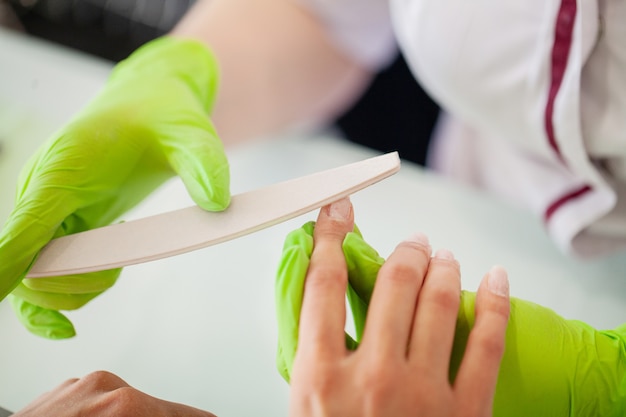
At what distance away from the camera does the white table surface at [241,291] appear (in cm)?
51

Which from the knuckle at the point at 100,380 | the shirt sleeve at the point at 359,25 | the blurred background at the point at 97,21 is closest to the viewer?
the knuckle at the point at 100,380

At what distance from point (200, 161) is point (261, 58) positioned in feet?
0.99

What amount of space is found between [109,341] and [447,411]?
0.32 m

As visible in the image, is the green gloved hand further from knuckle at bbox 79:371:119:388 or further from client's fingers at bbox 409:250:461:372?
client's fingers at bbox 409:250:461:372

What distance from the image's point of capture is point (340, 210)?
419 millimetres

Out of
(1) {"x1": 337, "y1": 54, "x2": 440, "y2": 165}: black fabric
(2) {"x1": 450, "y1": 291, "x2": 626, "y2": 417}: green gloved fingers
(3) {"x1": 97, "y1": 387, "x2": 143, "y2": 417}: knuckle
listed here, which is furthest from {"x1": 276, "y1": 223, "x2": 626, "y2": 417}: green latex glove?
(1) {"x1": 337, "y1": 54, "x2": 440, "y2": 165}: black fabric

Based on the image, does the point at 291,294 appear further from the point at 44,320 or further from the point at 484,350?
the point at 44,320

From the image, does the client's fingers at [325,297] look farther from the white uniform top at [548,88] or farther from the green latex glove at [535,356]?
the white uniform top at [548,88]

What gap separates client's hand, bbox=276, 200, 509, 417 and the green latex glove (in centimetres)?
1

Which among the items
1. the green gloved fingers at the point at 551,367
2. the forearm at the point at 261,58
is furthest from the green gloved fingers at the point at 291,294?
the forearm at the point at 261,58

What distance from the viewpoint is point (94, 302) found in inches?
21.9

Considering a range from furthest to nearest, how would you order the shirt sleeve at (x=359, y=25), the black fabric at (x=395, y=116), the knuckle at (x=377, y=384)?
the black fabric at (x=395, y=116) < the shirt sleeve at (x=359, y=25) < the knuckle at (x=377, y=384)

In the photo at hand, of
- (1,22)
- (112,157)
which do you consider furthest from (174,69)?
(1,22)

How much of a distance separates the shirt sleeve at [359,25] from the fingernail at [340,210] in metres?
0.35
